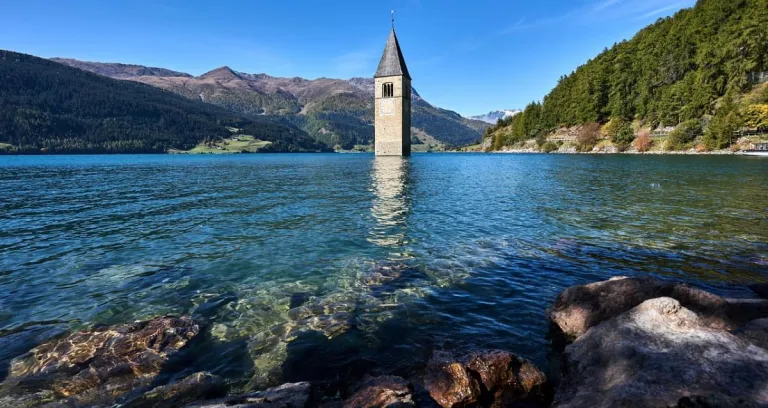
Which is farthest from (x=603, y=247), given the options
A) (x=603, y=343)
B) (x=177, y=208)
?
(x=177, y=208)

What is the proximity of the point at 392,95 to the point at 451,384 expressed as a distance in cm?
11289

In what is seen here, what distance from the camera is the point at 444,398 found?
6.12m

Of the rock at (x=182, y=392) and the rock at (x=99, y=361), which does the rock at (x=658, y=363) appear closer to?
the rock at (x=182, y=392)

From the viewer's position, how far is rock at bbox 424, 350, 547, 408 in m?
6.12

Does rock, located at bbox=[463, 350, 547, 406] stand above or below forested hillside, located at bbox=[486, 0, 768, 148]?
below

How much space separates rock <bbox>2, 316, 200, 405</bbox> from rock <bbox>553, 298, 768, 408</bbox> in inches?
304

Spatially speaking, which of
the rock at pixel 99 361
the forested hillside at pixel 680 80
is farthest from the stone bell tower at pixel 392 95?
the rock at pixel 99 361

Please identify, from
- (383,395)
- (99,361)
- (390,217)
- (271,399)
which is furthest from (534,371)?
(390,217)

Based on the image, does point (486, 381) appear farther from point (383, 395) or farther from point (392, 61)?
point (392, 61)

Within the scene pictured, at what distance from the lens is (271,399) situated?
5.80m

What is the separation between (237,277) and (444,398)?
8749 mm

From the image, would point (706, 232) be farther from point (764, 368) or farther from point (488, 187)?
point (488, 187)

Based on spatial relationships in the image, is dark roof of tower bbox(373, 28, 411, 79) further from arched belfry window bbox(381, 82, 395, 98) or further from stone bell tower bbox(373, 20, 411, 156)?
arched belfry window bbox(381, 82, 395, 98)

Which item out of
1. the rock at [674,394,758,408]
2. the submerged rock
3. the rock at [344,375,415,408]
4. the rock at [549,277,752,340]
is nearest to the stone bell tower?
the submerged rock
